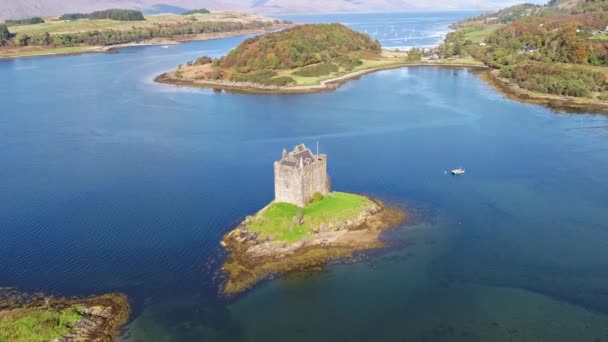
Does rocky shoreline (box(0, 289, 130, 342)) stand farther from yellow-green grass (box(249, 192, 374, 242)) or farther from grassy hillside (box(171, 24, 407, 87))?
grassy hillside (box(171, 24, 407, 87))

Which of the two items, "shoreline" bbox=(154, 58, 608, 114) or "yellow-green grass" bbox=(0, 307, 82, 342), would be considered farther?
"shoreline" bbox=(154, 58, 608, 114)

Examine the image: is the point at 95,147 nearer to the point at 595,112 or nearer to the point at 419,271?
the point at 419,271

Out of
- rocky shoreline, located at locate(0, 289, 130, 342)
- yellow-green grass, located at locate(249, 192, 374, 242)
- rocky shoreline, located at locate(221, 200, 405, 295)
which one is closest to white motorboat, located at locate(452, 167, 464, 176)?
rocky shoreline, located at locate(221, 200, 405, 295)

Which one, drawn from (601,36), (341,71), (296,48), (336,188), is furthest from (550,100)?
(296,48)

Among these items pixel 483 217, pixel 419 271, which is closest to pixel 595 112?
pixel 483 217

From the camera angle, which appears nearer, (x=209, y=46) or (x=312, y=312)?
(x=312, y=312)
